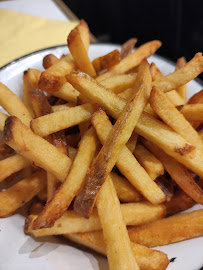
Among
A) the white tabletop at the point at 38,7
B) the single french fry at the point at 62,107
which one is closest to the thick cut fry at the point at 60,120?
the single french fry at the point at 62,107

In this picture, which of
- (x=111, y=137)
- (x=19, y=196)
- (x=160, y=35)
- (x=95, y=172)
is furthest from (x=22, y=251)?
(x=160, y=35)

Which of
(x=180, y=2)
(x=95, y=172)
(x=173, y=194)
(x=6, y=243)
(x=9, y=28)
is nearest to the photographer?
(x=95, y=172)

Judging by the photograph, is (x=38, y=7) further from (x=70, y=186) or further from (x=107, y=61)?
(x=70, y=186)

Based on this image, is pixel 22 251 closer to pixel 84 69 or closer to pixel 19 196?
pixel 19 196

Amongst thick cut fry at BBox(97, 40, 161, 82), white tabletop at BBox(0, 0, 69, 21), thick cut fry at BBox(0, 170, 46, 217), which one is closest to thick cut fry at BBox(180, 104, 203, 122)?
thick cut fry at BBox(97, 40, 161, 82)

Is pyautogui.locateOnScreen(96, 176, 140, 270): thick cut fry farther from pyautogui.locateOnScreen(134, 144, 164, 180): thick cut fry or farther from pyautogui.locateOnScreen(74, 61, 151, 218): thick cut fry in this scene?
pyautogui.locateOnScreen(134, 144, 164, 180): thick cut fry

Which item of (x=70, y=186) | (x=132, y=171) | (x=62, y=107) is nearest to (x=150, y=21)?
(x=62, y=107)

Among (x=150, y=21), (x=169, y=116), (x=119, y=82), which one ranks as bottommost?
(x=150, y=21)
